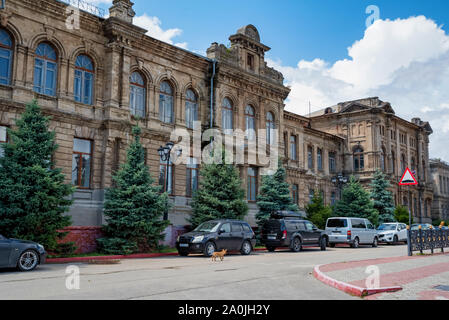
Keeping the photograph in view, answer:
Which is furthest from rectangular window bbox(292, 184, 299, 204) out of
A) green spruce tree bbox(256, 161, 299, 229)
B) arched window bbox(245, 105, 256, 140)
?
green spruce tree bbox(256, 161, 299, 229)

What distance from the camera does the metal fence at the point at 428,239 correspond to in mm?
20141

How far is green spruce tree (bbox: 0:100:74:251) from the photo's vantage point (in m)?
16.9

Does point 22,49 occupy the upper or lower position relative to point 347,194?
upper

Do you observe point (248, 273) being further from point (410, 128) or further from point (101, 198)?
point (410, 128)

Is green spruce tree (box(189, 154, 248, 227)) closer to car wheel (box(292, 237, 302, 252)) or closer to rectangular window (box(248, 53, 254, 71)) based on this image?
car wheel (box(292, 237, 302, 252))

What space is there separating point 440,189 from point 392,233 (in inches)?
2008

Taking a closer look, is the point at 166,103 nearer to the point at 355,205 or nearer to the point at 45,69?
the point at 45,69

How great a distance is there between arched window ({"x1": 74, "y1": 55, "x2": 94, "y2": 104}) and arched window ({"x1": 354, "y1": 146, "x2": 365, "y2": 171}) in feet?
126

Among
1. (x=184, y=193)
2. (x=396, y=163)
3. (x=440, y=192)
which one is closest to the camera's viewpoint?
(x=184, y=193)

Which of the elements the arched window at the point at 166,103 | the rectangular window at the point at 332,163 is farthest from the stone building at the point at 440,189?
the arched window at the point at 166,103

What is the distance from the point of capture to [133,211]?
20688mm

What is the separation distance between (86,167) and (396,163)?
1790 inches

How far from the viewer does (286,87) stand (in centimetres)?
3734
